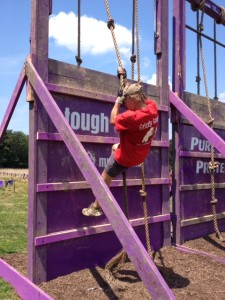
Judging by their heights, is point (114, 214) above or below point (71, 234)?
above

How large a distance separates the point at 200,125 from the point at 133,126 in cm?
166

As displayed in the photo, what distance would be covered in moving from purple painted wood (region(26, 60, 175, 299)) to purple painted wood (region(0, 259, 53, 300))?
113 centimetres

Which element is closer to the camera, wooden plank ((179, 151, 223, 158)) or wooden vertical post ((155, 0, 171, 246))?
wooden vertical post ((155, 0, 171, 246))

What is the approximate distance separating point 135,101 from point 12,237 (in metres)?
4.41

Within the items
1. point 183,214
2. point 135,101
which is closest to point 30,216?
point 135,101

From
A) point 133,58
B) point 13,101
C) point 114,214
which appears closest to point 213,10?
point 133,58

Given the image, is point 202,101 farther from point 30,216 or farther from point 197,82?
point 30,216

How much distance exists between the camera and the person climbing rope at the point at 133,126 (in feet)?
12.1

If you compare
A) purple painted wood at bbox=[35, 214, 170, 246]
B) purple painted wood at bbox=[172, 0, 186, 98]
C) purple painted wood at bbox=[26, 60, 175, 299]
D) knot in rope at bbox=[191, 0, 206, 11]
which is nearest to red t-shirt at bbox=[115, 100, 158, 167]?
purple painted wood at bbox=[26, 60, 175, 299]

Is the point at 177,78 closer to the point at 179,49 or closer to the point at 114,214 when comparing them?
the point at 179,49

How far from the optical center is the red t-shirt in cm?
368

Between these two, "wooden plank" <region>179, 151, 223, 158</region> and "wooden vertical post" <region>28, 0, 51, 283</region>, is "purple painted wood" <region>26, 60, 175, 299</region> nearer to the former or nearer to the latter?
"wooden vertical post" <region>28, 0, 51, 283</region>

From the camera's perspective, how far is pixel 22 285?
384 cm

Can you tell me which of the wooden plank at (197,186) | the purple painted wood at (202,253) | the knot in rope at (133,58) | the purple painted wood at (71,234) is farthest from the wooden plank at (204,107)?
the purple painted wood at (71,234)
